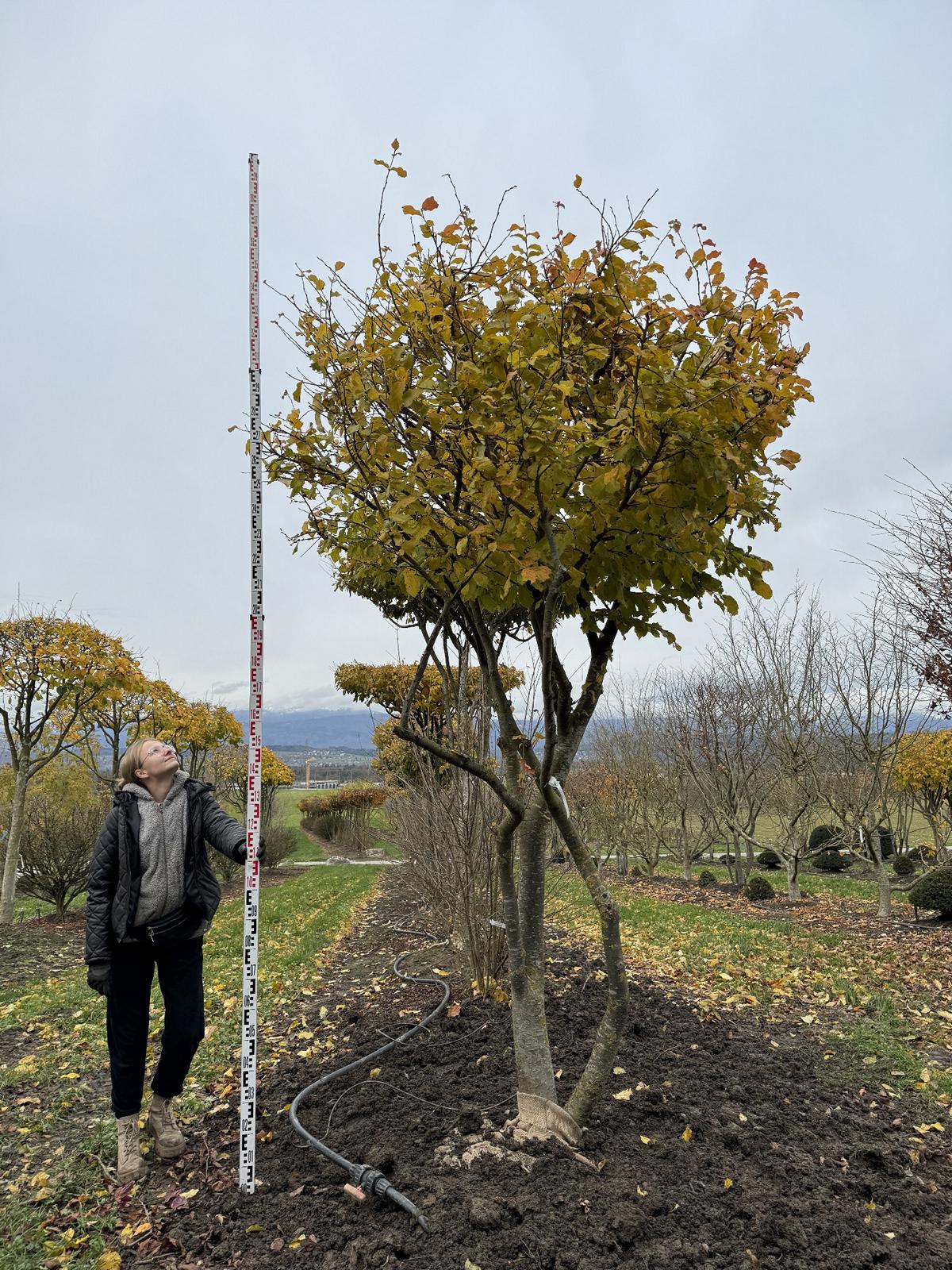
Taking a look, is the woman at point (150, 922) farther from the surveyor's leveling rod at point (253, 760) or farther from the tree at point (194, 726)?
the tree at point (194, 726)

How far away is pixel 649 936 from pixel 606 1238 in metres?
6.42

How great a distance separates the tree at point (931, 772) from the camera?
13719 mm

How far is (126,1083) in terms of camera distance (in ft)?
9.91

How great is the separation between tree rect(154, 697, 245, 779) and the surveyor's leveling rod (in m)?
12.5

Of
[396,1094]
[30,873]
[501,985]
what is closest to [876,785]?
[501,985]

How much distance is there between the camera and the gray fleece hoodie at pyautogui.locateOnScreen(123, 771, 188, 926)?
3.02 m

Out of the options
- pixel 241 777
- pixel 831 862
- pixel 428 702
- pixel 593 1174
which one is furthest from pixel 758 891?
pixel 241 777

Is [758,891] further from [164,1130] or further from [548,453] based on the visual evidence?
[548,453]

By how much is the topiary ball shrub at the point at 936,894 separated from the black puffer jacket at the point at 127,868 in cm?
931

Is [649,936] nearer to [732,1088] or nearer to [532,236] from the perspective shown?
[732,1088]

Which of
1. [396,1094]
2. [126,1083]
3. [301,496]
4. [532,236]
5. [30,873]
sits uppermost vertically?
[532,236]

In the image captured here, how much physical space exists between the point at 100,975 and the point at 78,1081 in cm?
192

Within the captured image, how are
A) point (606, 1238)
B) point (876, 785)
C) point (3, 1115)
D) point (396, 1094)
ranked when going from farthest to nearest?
point (876, 785)
point (3, 1115)
point (396, 1094)
point (606, 1238)

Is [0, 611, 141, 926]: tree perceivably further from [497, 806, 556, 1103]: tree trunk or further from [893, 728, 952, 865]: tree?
[893, 728, 952, 865]: tree
